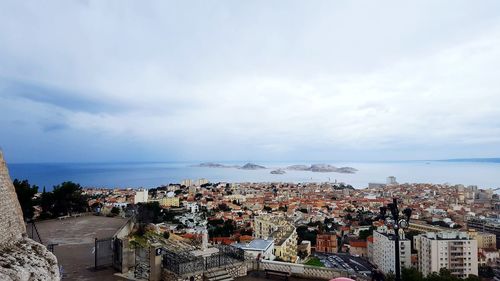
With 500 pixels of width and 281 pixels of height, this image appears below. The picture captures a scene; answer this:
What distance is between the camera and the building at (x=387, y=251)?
28.8m

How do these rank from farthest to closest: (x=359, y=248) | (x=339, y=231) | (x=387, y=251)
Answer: (x=339, y=231), (x=359, y=248), (x=387, y=251)

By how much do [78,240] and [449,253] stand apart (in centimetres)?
2759

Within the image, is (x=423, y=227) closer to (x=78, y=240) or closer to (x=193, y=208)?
(x=193, y=208)

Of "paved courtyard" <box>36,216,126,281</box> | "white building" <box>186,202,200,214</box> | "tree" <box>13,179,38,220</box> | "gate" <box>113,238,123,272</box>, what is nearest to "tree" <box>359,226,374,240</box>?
"white building" <box>186,202,200,214</box>

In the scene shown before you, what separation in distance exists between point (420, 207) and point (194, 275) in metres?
57.8

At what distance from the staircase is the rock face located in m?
2.74

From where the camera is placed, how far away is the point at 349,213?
54.4 metres

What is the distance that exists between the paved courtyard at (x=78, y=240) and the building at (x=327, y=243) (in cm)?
2527

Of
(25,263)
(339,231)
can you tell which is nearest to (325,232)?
(339,231)

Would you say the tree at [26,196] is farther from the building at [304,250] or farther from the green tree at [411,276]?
the building at [304,250]

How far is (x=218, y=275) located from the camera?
705 cm

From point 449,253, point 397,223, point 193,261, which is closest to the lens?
point 397,223

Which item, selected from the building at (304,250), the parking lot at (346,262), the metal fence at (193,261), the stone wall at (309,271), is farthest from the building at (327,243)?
the metal fence at (193,261)

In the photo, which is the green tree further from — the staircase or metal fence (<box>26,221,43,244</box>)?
metal fence (<box>26,221,43,244</box>)
